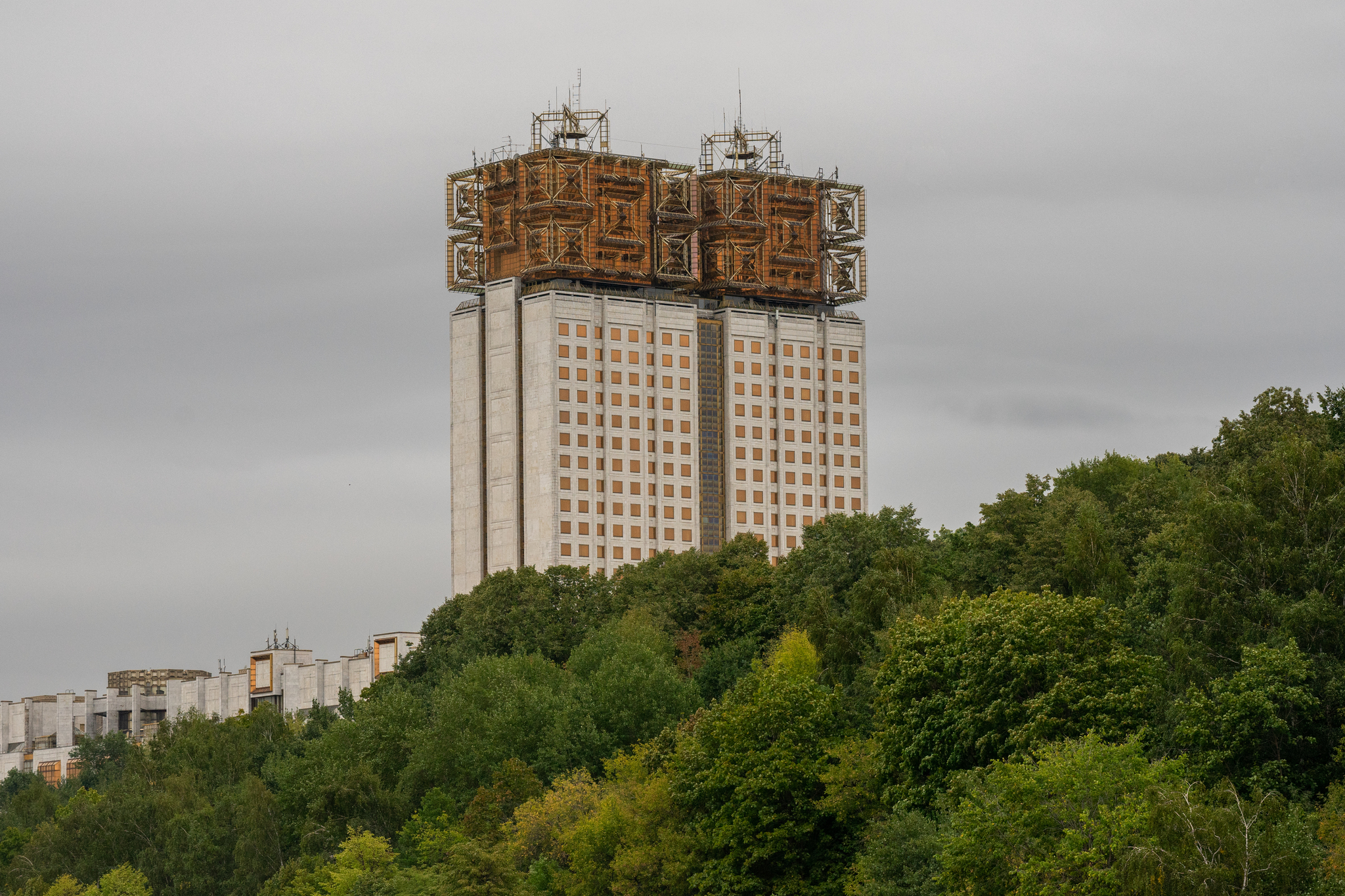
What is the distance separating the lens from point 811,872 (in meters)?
100

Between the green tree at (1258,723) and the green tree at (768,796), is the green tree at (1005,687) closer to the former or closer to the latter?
the green tree at (1258,723)

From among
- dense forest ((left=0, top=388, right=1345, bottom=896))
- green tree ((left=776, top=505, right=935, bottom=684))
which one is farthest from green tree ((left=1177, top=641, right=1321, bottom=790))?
green tree ((left=776, top=505, right=935, bottom=684))

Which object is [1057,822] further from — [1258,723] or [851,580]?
[851,580]

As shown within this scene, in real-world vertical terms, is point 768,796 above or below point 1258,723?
below


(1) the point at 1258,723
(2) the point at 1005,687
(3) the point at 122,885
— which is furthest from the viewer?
(3) the point at 122,885

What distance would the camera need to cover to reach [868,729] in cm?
10712

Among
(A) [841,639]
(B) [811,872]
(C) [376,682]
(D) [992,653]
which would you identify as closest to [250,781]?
(C) [376,682]

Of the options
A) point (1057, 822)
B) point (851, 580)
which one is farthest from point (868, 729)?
point (1057, 822)

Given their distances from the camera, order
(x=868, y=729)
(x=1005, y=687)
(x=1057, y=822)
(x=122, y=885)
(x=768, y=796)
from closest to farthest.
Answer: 1. (x=1057, y=822)
2. (x=1005, y=687)
3. (x=768, y=796)
4. (x=868, y=729)
5. (x=122, y=885)

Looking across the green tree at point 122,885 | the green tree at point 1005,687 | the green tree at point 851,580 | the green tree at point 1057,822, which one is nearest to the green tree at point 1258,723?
the green tree at point 1057,822

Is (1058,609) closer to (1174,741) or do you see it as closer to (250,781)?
(1174,741)

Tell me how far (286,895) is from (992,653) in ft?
219

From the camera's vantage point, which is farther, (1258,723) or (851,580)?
(851,580)

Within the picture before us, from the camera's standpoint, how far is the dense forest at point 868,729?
253 feet
